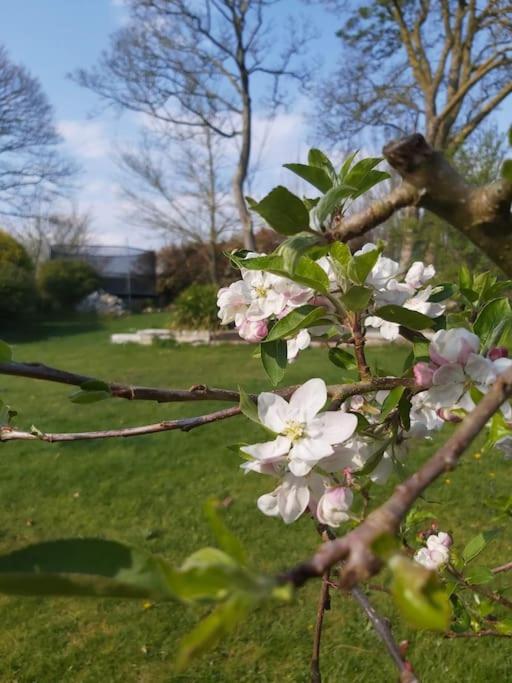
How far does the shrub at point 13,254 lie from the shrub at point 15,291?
12.2 inches

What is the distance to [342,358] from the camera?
0.96 meters

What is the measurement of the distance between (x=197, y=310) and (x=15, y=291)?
5373 mm

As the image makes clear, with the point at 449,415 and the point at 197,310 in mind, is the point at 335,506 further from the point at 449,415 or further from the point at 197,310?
the point at 197,310

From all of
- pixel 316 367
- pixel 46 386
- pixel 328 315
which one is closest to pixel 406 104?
pixel 316 367

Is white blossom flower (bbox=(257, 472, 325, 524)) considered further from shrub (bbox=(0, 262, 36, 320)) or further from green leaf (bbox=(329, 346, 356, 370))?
shrub (bbox=(0, 262, 36, 320))

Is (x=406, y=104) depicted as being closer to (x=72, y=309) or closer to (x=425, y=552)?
(x=72, y=309)

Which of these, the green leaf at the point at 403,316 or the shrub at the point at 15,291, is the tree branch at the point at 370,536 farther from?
the shrub at the point at 15,291

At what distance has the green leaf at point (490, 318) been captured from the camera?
2.36 ft

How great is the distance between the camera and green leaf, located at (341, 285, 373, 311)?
69 cm

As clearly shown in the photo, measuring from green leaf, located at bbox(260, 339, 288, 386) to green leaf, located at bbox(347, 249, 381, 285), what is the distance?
0.18 m

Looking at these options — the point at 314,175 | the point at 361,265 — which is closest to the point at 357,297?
the point at 361,265

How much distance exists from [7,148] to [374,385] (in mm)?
18252

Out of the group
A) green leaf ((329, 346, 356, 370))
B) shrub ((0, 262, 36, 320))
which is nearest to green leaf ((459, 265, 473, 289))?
green leaf ((329, 346, 356, 370))

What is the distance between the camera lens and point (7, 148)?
16.8 meters
